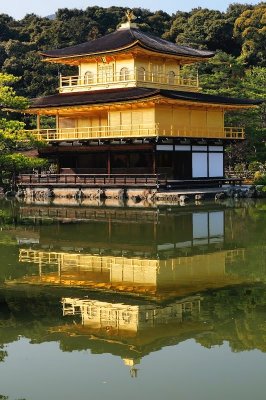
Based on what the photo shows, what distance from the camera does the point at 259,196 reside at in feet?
124

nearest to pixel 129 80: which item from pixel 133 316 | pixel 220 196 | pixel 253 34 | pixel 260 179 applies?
pixel 260 179

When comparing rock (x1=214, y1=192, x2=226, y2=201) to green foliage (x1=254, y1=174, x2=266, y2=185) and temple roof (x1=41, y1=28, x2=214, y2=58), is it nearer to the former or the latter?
green foliage (x1=254, y1=174, x2=266, y2=185)

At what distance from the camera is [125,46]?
133 ft

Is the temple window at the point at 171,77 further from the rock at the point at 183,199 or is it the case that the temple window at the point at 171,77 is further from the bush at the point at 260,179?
the rock at the point at 183,199

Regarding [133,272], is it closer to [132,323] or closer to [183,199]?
[132,323]

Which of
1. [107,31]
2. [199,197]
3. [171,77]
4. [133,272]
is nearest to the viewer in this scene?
[133,272]

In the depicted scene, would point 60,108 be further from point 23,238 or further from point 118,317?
point 118,317

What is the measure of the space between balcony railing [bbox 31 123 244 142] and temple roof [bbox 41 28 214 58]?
5.17m

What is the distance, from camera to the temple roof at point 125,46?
41463mm

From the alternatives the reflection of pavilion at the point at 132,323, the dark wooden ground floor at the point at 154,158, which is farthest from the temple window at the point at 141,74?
the reflection of pavilion at the point at 132,323

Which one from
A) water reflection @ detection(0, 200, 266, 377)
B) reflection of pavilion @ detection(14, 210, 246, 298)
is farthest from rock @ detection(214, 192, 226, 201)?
water reflection @ detection(0, 200, 266, 377)

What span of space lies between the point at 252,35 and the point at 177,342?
7735cm

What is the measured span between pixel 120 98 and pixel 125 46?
4184 millimetres

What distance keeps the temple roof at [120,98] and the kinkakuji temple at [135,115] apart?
65mm
